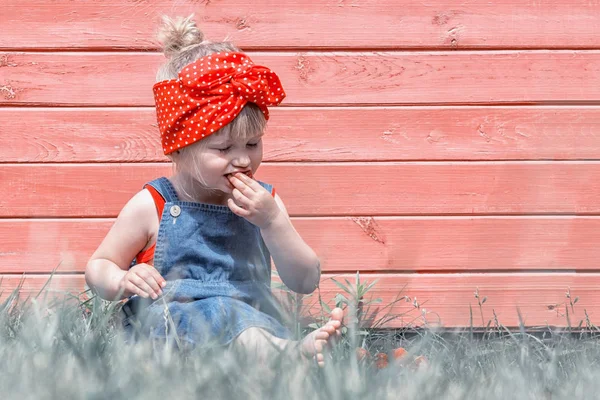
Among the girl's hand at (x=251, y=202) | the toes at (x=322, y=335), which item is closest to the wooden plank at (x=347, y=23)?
the girl's hand at (x=251, y=202)

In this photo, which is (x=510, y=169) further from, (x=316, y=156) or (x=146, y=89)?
(x=146, y=89)

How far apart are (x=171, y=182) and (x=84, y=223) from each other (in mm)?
618

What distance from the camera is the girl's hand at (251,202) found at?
7.38 ft

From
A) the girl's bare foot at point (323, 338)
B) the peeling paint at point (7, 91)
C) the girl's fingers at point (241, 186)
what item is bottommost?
the girl's bare foot at point (323, 338)

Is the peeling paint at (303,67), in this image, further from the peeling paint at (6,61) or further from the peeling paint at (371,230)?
the peeling paint at (6,61)

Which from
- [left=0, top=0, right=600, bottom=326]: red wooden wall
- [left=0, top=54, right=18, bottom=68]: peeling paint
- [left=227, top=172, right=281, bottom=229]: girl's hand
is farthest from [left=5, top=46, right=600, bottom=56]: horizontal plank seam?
[left=227, top=172, right=281, bottom=229]: girl's hand

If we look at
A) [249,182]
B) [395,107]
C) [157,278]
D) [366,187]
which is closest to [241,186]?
[249,182]

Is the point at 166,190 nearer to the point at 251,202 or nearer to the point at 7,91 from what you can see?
the point at 251,202

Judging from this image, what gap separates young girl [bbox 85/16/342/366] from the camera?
225cm

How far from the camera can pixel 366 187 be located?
117 inches

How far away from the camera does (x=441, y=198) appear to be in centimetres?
298

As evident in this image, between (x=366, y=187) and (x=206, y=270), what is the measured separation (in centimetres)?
83

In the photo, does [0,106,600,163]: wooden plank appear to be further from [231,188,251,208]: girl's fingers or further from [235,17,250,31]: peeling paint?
[231,188,251,208]: girl's fingers

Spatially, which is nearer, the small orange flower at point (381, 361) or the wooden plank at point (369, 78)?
the small orange flower at point (381, 361)
